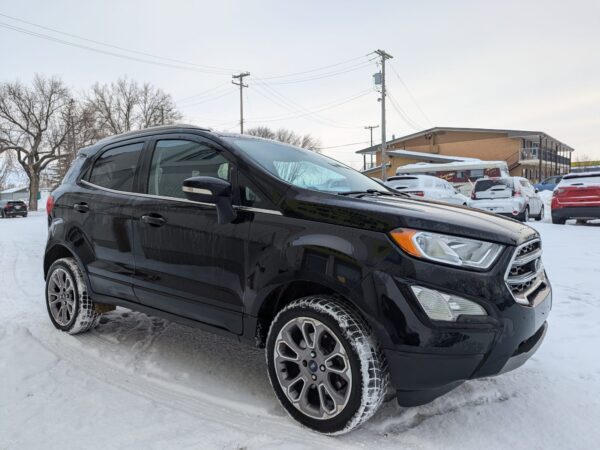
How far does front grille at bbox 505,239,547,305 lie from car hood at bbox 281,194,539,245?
0.07 m

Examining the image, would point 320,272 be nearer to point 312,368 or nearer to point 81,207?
point 312,368

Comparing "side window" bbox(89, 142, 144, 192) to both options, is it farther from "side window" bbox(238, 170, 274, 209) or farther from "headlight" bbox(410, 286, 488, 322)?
"headlight" bbox(410, 286, 488, 322)

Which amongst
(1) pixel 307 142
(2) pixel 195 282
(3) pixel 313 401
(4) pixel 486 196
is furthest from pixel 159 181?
(1) pixel 307 142

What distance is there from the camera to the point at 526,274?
97.0 inches

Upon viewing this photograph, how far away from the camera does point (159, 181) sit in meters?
3.36

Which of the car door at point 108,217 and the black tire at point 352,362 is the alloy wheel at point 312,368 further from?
the car door at point 108,217

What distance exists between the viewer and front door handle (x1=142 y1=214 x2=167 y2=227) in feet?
10.4

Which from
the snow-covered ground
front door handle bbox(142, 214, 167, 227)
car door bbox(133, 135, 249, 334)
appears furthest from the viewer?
front door handle bbox(142, 214, 167, 227)

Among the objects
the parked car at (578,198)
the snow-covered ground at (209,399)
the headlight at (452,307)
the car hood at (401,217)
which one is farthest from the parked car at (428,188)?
the headlight at (452,307)

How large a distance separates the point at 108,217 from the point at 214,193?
1.38 metres

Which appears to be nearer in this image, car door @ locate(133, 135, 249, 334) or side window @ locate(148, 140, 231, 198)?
car door @ locate(133, 135, 249, 334)

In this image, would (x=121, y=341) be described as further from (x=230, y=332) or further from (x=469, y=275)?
(x=469, y=275)

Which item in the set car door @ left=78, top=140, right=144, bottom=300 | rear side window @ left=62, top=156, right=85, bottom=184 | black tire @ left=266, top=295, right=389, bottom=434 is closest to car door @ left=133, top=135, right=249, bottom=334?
car door @ left=78, top=140, right=144, bottom=300

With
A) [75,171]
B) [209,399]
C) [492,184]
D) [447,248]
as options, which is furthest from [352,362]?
[492,184]
